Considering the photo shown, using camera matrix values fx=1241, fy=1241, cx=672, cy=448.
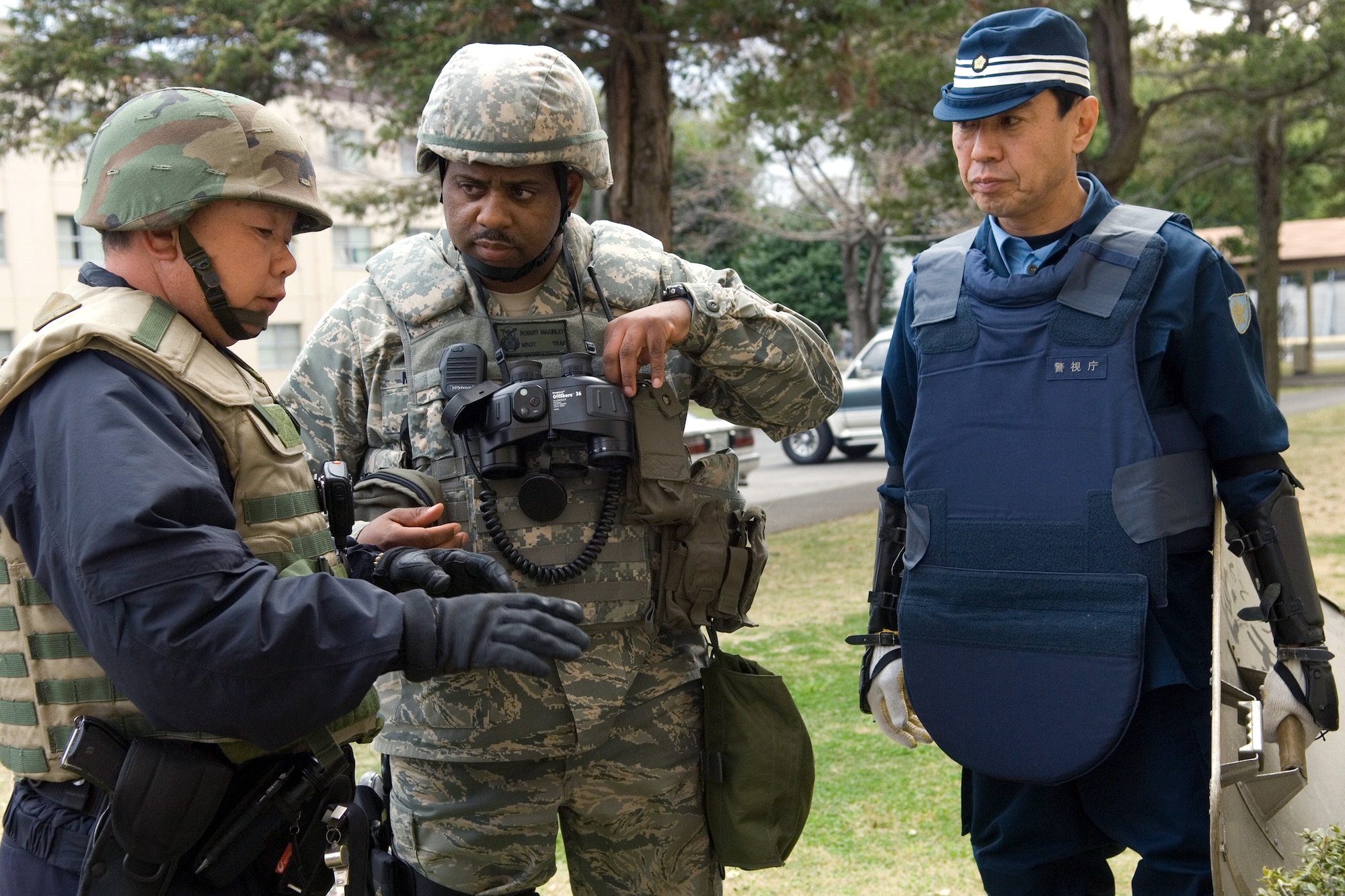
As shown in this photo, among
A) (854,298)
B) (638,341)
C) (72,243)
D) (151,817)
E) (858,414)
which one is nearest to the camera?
(151,817)

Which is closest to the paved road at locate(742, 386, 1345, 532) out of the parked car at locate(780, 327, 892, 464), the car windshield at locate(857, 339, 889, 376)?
the parked car at locate(780, 327, 892, 464)

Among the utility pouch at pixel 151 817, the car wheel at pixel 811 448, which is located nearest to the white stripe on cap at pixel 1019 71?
the utility pouch at pixel 151 817

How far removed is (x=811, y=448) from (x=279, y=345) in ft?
53.7

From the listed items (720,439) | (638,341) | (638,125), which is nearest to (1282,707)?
(638,341)

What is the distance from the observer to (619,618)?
8.03ft

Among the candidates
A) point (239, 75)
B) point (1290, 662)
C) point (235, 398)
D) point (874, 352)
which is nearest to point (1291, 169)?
point (874, 352)

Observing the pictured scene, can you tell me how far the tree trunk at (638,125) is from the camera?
8094 millimetres

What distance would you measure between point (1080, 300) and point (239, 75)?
8.15 m

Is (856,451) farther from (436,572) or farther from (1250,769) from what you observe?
(436,572)

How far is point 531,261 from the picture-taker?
97.5 inches

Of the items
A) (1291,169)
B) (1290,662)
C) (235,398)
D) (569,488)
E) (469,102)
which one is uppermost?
(1291,169)

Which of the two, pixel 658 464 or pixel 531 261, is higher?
pixel 531 261

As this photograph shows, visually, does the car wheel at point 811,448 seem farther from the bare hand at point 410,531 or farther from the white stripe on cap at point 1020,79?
the bare hand at point 410,531

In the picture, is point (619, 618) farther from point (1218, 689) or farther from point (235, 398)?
point (1218, 689)
